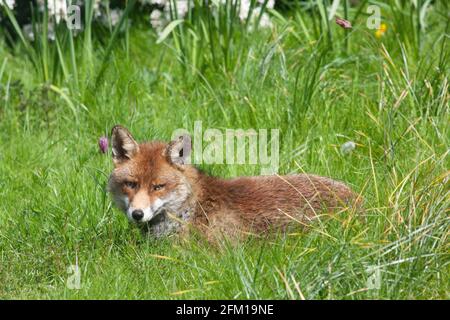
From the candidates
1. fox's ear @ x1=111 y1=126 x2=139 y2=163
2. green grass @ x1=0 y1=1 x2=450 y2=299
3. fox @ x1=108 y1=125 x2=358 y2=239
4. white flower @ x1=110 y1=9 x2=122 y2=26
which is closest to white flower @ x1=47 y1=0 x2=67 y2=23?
green grass @ x1=0 y1=1 x2=450 y2=299

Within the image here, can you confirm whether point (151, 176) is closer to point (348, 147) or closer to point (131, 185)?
point (131, 185)

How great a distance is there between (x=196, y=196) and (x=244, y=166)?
1.00m

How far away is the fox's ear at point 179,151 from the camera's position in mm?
5821

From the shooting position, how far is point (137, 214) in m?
5.53

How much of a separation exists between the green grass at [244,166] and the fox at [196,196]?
0.52 feet

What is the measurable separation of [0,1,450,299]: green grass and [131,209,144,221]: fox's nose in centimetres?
19

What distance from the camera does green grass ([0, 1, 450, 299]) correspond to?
192 inches

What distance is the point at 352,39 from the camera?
27.4ft

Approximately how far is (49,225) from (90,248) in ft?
1.21

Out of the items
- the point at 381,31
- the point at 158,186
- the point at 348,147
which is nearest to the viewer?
the point at 158,186

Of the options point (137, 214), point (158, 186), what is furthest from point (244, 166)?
point (137, 214)

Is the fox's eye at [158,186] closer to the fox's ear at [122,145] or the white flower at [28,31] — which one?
the fox's ear at [122,145]

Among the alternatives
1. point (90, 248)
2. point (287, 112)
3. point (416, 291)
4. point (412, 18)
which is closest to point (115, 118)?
point (287, 112)

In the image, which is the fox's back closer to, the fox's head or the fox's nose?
the fox's head
